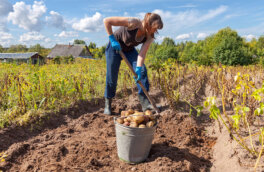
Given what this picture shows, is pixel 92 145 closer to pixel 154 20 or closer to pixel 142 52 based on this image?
pixel 142 52

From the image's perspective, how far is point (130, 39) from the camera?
2756mm

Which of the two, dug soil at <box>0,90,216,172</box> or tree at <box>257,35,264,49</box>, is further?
tree at <box>257,35,264,49</box>

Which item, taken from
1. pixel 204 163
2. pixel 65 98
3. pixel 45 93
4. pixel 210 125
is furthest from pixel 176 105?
pixel 45 93

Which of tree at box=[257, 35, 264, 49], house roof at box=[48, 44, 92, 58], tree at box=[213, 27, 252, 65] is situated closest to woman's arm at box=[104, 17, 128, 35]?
tree at box=[213, 27, 252, 65]

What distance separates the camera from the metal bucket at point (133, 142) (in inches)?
69.6

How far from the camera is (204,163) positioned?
194cm

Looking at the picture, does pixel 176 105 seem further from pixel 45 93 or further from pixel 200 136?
pixel 45 93

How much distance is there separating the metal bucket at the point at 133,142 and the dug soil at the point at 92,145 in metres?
0.07

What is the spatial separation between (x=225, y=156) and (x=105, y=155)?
3.90 ft

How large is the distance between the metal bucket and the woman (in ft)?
2.94

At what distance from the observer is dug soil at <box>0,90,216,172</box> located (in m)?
1.79

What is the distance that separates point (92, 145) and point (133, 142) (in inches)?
21.5

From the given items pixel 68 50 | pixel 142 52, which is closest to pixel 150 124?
pixel 142 52

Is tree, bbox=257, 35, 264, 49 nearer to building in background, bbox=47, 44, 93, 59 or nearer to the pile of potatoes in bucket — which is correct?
building in background, bbox=47, 44, 93, 59
